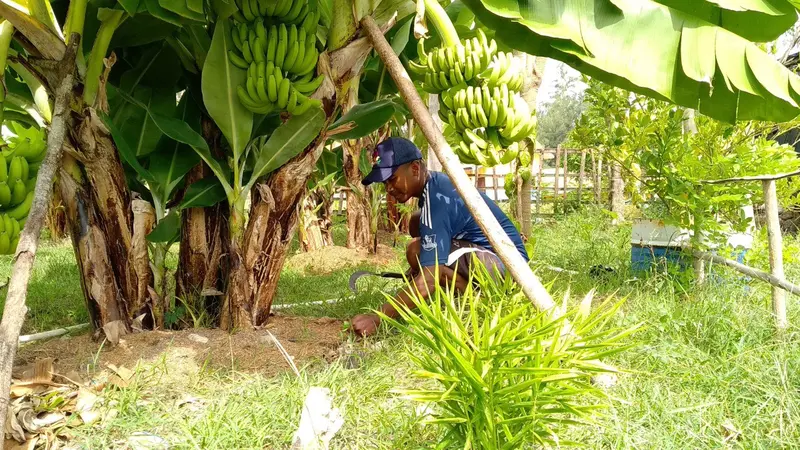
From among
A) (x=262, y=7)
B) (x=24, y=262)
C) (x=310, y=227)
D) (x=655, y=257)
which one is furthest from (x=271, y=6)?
(x=310, y=227)

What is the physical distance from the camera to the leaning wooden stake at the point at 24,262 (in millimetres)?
1566

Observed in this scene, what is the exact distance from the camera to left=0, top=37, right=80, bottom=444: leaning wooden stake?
1566mm

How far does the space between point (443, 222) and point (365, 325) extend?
26.3 inches

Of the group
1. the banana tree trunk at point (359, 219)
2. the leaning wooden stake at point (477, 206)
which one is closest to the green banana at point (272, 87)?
the leaning wooden stake at point (477, 206)

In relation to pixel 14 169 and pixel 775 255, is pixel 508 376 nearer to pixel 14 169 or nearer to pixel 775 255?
pixel 775 255

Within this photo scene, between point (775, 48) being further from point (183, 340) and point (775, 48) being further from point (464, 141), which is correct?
point (183, 340)

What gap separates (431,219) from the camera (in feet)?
9.25

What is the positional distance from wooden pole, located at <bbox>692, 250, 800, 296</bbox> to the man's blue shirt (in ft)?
3.61

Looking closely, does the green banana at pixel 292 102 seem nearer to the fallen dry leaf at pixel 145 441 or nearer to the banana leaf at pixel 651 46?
the banana leaf at pixel 651 46

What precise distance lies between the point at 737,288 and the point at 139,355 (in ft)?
10.7

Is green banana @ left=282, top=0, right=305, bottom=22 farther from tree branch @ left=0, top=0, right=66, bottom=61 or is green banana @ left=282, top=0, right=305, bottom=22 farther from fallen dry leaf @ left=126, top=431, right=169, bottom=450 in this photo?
fallen dry leaf @ left=126, top=431, right=169, bottom=450

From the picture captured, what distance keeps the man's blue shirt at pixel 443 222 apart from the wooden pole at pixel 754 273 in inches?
43.3

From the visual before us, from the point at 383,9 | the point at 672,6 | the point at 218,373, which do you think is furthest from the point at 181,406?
the point at 672,6

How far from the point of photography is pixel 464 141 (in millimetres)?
1967
